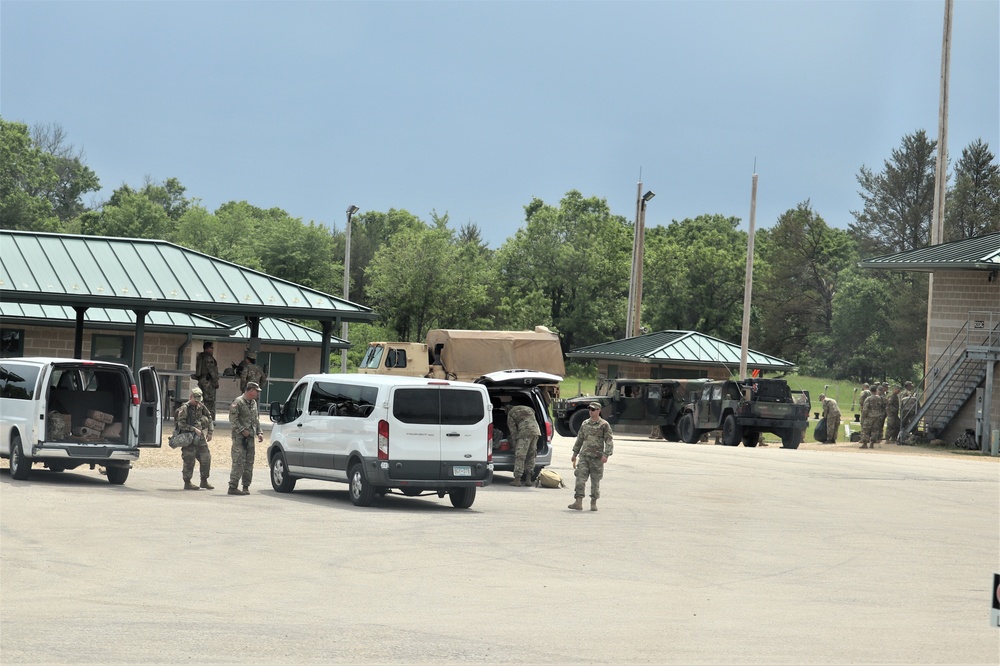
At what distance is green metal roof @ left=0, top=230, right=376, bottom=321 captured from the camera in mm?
31000

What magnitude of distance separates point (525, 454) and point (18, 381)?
835cm

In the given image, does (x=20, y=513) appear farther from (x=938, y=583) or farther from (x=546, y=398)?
(x=546, y=398)

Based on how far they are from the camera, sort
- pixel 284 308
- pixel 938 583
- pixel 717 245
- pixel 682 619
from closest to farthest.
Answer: pixel 682 619 → pixel 938 583 → pixel 284 308 → pixel 717 245

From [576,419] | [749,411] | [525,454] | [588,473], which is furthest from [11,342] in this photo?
[588,473]

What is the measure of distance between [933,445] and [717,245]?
5927 centimetres

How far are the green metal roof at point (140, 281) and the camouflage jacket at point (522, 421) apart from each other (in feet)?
38.2

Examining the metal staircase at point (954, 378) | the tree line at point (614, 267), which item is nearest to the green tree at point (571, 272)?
the tree line at point (614, 267)

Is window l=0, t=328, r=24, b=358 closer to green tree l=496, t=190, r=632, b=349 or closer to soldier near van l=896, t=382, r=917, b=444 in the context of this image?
soldier near van l=896, t=382, r=917, b=444

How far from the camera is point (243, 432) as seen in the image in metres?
19.8

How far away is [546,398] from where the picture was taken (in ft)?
114

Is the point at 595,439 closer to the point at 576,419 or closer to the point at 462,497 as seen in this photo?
the point at 462,497

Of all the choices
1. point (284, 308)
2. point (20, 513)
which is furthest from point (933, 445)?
point (20, 513)

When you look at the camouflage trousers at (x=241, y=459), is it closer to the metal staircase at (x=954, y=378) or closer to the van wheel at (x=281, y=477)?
the van wheel at (x=281, y=477)

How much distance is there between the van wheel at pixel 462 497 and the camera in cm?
1950
